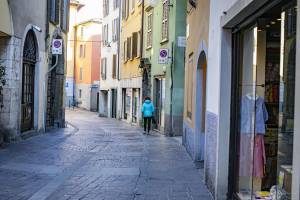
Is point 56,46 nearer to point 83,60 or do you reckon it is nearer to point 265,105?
point 265,105

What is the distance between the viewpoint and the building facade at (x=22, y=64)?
14781 mm

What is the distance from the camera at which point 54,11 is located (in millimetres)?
21859

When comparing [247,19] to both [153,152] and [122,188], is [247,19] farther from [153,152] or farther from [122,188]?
[153,152]

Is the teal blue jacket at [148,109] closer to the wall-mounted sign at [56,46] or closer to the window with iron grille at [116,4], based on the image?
the wall-mounted sign at [56,46]

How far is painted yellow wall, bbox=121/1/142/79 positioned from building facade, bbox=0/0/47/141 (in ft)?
34.7

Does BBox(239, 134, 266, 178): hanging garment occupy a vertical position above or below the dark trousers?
above

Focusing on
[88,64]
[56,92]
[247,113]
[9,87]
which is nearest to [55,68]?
[56,92]

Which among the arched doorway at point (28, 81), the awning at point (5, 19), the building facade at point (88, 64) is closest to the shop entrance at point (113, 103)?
the building facade at point (88, 64)

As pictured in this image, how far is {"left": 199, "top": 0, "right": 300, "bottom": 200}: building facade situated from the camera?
4.70 meters

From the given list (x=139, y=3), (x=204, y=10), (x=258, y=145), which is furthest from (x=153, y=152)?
(x=139, y=3)

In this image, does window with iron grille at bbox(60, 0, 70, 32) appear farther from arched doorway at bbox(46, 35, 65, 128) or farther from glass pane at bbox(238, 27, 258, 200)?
glass pane at bbox(238, 27, 258, 200)

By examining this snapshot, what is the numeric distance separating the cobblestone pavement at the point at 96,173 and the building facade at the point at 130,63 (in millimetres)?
14145

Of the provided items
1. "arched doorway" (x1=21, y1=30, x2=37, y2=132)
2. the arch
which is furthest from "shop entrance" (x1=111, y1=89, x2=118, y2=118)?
"arched doorway" (x1=21, y1=30, x2=37, y2=132)

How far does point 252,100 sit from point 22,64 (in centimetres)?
1108
